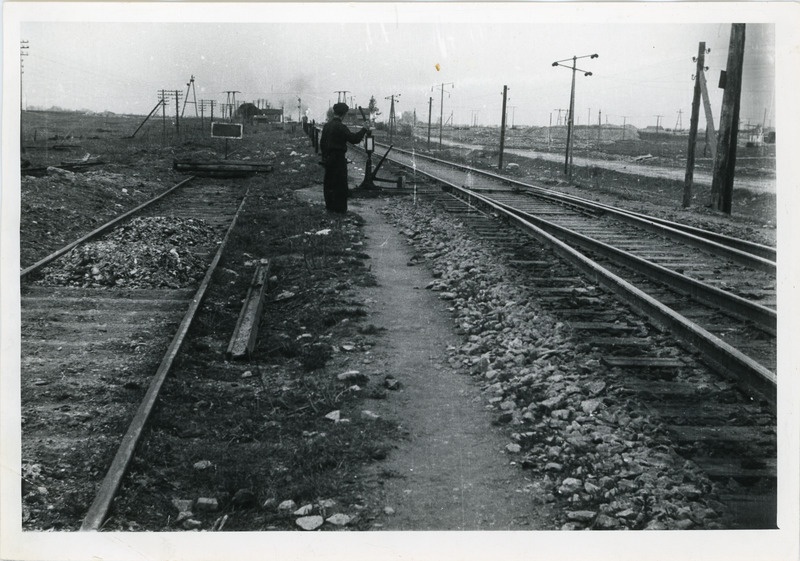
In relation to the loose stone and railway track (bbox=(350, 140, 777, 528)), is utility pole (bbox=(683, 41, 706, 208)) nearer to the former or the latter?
railway track (bbox=(350, 140, 777, 528))

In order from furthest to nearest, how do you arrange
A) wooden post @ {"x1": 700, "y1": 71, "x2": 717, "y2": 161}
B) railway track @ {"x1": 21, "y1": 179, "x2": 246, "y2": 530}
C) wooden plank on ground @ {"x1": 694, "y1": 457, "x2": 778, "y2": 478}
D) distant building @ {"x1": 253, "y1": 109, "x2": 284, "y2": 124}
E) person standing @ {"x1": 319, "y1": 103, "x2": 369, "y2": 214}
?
distant building @ {"x1": 253, "y1": 109, "x2": 284, "y2": 124}, wooden post @ {"x1": 700, "y1": 71, "x2": 717, "y2": 161}, person standing @ {"x1": 319, "y1": 103, "x2": 369, "y2": 214}, railway track @ {"x1": 21, "y1": 179, "x2": 246, "y2": 530}, wooden plank on ground @ {"x1": 694, "y1": 457, "x2": 778, "y2": 478}

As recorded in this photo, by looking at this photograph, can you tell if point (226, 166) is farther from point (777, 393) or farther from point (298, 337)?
point (777, 393)

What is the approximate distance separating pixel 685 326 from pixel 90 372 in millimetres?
4557

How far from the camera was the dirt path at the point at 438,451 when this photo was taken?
3314 mm

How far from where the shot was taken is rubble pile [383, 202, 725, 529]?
3.24 metres

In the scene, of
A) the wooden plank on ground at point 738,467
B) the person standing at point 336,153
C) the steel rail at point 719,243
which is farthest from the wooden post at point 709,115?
the wooden plank on ground at point 738,467

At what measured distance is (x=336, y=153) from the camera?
→ 445 inches

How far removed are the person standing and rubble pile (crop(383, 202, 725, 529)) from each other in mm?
5102

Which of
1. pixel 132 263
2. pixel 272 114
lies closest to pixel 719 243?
pixel 132 263

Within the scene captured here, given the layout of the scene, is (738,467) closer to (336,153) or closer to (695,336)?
(695,336)

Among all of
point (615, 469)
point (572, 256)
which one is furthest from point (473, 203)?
point (615, 469)

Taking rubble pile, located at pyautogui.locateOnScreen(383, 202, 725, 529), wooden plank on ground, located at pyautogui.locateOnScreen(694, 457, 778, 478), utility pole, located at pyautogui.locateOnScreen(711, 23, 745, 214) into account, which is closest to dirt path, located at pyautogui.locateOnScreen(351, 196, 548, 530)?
rubble pile, located at pyautogui.locateOnScreen(383, 202, 725, 529)

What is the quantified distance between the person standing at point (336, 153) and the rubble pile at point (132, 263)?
291 centimetres

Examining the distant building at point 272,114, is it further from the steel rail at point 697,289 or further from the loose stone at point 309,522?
the loose stone at point 309,522
